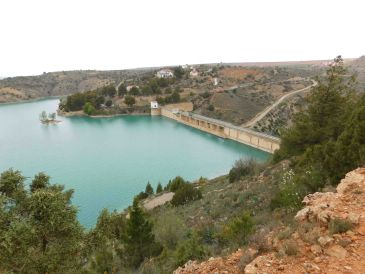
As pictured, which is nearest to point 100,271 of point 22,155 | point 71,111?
point 22,155

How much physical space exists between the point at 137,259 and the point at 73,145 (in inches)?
1825

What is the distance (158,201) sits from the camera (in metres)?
23.1

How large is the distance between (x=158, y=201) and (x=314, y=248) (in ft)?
61.7

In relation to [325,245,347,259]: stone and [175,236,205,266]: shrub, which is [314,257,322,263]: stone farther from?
[175,236,205,266]: shrub

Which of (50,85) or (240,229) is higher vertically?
(240,229)

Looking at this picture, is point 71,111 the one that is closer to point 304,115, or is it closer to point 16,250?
point 304,115

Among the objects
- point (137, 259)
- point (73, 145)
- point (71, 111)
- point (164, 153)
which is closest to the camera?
point (137, 259)

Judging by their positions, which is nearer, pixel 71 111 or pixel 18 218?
pixel 18 218

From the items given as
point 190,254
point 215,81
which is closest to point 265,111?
point 215,81

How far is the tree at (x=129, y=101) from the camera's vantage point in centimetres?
8275

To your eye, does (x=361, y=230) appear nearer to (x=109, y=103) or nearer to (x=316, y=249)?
(x=316, y=249)

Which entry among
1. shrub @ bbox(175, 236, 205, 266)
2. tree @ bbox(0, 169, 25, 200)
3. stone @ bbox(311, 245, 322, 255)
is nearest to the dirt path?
tree @ bbox(0, 169, 25, 200)

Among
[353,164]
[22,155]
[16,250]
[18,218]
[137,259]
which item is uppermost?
[353,164]

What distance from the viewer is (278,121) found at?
63.3 metres
